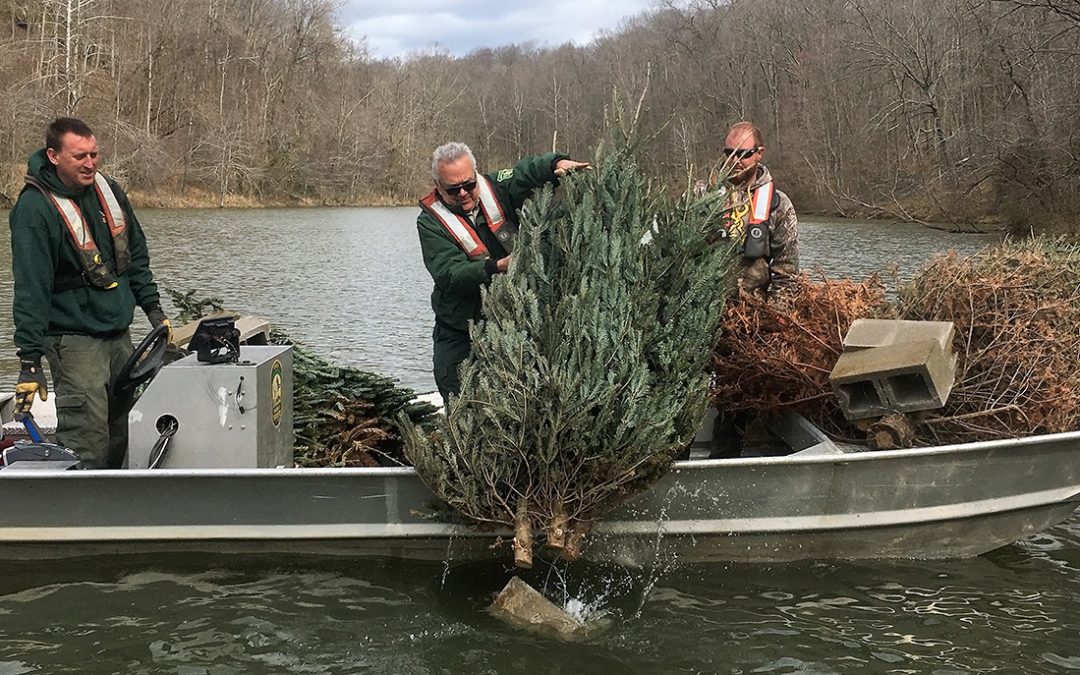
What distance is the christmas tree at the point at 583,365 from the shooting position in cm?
467

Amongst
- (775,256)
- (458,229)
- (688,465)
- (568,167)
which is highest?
(568,167)

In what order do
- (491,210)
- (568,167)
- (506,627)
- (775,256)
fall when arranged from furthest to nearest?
(775,256) → (491,210) → (568,167) → (506,627)

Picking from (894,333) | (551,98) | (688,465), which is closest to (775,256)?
(894,333)

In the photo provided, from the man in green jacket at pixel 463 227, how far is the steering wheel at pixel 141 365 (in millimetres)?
1553

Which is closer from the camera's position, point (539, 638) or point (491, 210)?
point (539, 638)

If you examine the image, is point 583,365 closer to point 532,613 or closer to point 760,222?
point 532,613

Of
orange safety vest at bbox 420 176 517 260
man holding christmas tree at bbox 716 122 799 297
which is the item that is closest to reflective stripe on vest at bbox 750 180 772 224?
man holding christmas tree at bbox 716 122 799 297

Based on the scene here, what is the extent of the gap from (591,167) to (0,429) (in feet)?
13.4

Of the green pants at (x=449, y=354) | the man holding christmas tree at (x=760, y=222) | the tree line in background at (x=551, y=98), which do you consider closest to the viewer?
the green pants at (x=449, y=354)

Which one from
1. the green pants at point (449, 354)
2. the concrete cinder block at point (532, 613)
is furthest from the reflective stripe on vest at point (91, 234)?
the concrete cinder block at point (532, 613)

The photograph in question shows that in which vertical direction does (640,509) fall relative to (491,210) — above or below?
below

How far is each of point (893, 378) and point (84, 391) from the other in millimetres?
4318

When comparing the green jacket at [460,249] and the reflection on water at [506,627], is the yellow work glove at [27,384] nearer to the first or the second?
the reflection on water at [506,627]

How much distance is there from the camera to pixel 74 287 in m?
5.27
